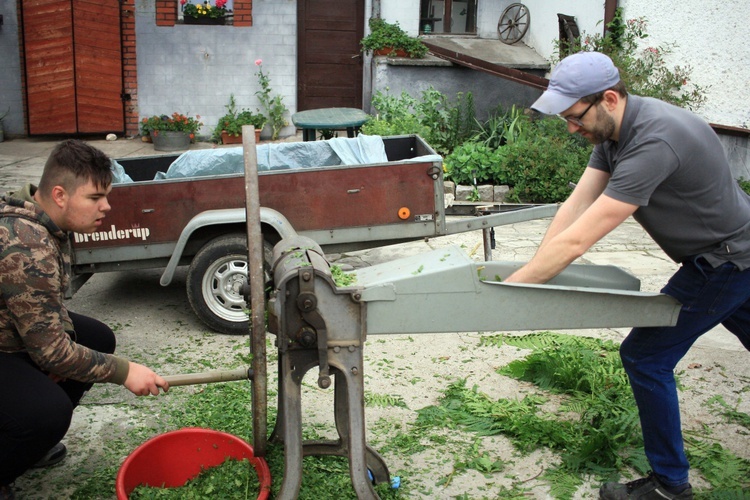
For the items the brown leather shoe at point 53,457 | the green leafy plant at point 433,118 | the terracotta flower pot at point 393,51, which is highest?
the terracotta flower pot at point 393,51

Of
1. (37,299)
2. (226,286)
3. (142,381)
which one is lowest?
(226,286)

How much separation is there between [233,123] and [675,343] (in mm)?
10559

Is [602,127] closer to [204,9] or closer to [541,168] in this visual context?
[541,168]

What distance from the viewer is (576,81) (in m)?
2.93

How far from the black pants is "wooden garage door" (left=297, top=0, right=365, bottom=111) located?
10.8 metres

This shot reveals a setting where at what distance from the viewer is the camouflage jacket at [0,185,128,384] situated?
2.86 metres

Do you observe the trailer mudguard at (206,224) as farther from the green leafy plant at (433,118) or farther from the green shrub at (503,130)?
the green shrub at (503,130)

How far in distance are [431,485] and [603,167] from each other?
5.54 ft

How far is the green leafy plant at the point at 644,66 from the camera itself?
974 centimetres

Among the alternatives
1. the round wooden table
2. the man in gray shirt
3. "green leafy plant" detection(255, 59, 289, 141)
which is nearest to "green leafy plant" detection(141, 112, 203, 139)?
"green leafy plant" detection(255, 59, 289, 141)

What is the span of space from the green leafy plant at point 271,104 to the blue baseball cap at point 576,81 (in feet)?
34.6

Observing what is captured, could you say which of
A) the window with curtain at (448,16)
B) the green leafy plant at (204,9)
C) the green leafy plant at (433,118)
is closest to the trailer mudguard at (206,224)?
the green leafy plant at (433,118)

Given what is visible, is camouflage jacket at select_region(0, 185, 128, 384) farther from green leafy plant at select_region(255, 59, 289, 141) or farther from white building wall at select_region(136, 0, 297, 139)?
white building wall at select_region(136, 0, 297, 139)

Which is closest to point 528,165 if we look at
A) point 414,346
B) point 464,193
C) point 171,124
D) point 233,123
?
point 464,193
